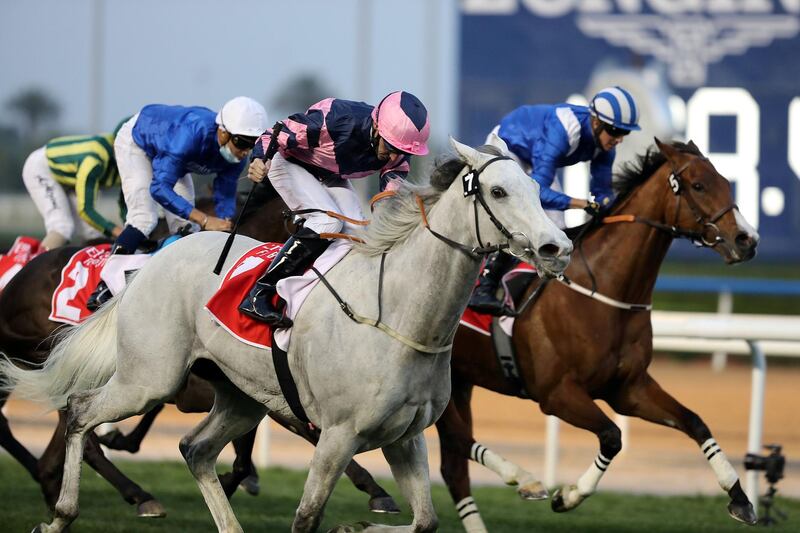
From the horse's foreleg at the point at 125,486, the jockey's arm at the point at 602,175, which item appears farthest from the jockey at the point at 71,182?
the jockey's arm at the point at 602,175

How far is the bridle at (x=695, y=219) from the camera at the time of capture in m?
4.84

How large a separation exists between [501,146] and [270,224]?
1.60 meters

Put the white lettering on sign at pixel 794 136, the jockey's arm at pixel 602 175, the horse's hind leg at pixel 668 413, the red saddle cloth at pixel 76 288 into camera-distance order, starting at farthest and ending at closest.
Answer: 1. the white lettering on sign at pixel 794 136
2. the jockey's arm at pixel 602 175
3. the red saddle cloth at pixel 76 288
4. the horse's hind leg at pixel 668 413

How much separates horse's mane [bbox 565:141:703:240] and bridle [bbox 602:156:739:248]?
12 centimetres

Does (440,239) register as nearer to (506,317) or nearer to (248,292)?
(248,292)

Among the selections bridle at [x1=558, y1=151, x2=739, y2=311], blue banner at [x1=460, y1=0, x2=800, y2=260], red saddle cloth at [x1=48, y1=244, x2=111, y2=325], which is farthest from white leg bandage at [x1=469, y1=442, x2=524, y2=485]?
blue banner at [x1=460, y1=0, x2=800, y2=260]

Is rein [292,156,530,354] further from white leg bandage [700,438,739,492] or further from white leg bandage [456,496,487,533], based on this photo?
white leg bandage [700,438,739,492]

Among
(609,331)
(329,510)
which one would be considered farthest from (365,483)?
(609,331)

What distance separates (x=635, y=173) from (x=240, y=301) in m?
2.03

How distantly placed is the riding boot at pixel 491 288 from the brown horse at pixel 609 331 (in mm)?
132

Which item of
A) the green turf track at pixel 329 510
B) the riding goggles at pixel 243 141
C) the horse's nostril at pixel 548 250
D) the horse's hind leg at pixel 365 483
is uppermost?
the horse's nostril at pixel 548 250

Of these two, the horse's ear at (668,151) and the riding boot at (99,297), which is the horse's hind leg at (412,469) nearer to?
the riding boot at (99,297)

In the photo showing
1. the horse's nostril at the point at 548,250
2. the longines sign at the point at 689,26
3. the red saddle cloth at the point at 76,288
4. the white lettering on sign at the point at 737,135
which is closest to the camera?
the horse's nostril at the point at 548,250

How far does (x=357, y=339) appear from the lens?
3592 mm
